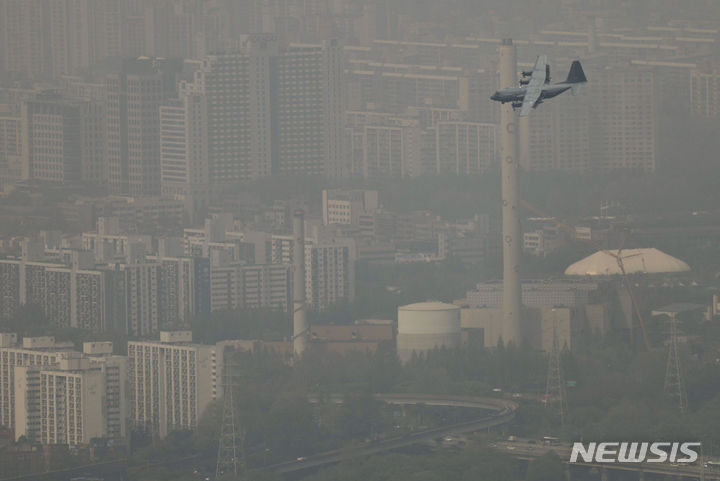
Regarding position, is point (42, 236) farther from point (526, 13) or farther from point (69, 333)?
point (526, 13)

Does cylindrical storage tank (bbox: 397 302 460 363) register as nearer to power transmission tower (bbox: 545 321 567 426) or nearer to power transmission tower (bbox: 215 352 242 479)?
power transmission tower (bbox: 545 321 567 426)

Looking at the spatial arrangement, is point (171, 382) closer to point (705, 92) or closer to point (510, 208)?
point (510, 208)

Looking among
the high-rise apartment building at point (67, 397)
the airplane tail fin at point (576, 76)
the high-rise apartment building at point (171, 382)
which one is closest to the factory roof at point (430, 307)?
the high-rise apartment building at point (171, 382)

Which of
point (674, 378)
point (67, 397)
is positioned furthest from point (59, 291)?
point (674, 378)

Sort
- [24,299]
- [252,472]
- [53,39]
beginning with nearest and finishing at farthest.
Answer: [252,472] → [24,299] → [53,39]

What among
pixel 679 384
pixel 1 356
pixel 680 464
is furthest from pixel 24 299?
pixel 680 464

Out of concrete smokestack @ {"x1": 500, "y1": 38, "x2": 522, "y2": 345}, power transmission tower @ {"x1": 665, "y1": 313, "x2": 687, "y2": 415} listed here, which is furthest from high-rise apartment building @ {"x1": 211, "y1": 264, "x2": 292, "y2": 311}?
power transmission tower @ {"x1": 665, "y1": 313, "x2": 687, "y2": 415}
